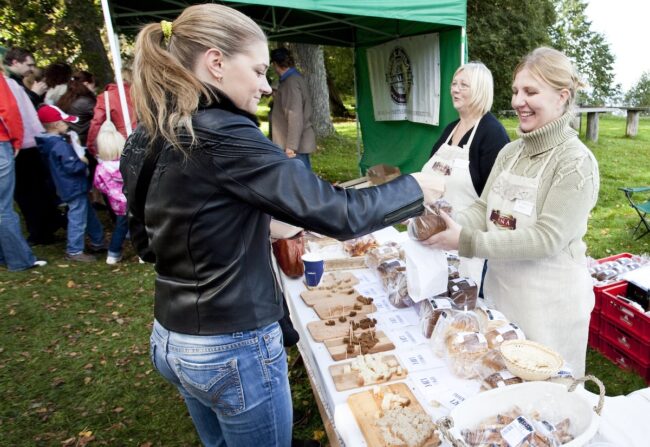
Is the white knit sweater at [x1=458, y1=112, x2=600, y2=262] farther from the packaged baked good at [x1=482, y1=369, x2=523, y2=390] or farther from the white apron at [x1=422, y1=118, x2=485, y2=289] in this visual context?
the white apron at [x1=422, y1=118, x2=485, y2=289]

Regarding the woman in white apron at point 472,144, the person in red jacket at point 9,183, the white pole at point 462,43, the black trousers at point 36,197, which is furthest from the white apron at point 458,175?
the black trousers at point 36,197

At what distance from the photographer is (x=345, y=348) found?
181cm

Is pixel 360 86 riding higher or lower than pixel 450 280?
higher

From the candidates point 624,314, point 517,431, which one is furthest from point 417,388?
point 624,314

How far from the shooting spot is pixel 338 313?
211cm

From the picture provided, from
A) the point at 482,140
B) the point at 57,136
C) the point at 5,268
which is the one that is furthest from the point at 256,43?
the point at 5,268

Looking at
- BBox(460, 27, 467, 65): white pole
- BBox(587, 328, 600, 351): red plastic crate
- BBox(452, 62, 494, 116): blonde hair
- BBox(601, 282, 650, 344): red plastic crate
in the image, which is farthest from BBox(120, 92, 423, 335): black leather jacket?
BBox(460, 27, 467, 65): white pole

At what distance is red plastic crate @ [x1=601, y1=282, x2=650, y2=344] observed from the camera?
2645 mm

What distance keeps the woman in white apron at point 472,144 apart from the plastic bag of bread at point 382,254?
0.50 m

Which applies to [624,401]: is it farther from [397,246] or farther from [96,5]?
[96,5]

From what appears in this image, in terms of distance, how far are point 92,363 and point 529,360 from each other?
3047mm

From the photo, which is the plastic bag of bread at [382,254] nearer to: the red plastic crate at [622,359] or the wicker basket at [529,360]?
the wicker basket at [529,360]

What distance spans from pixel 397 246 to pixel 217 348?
1629 mm

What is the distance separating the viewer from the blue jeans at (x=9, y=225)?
424cm
